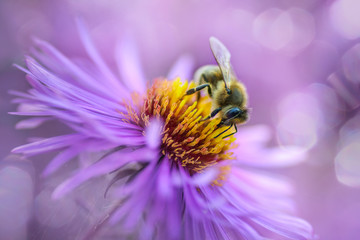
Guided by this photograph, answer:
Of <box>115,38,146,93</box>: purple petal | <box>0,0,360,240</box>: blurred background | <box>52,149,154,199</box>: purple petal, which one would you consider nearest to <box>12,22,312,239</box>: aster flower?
<box>52,149,154,199</box>: purple petal

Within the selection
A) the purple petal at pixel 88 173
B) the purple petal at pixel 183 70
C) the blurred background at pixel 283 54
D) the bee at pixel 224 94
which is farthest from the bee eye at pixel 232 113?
the blurred background at pixel 283 54

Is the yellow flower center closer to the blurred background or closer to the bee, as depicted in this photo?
the bee

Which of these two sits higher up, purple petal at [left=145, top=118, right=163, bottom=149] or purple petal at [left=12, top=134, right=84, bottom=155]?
purple petal at [left=145, top=118, right=163, bottom=149]

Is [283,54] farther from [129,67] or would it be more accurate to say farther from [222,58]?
[222,58]

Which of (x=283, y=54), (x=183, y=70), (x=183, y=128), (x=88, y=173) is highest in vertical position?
(x=283, y=54)

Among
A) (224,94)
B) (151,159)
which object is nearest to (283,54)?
(224,94)

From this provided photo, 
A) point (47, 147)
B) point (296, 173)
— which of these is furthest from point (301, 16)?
point (47, 147)

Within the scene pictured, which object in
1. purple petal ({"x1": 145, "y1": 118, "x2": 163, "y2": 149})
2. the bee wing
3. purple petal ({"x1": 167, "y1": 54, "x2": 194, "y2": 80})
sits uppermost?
purple petal ({"x1": 167, "y1": 54, "x2": 194, "y2": 80})
